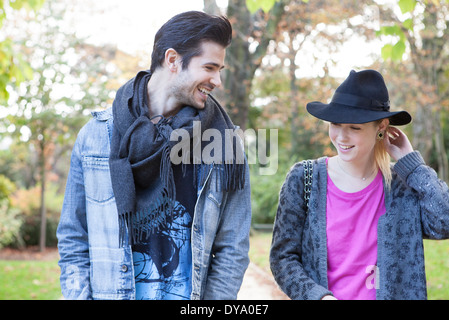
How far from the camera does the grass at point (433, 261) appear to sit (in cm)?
612

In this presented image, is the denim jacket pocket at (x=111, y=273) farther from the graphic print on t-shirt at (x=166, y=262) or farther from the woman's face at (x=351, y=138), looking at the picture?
the woman's face at (x=351, y=138)

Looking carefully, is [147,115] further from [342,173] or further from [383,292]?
[383,292]

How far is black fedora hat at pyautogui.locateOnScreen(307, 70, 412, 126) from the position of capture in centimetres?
236

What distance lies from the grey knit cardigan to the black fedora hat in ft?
0.92

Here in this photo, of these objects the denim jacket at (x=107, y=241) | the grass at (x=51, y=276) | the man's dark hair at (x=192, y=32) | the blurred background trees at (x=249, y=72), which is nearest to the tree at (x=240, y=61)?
the blurred background trees at (x=249, y=72)

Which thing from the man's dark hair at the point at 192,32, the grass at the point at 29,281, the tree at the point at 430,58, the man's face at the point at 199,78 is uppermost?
the tree at the point at 430,58

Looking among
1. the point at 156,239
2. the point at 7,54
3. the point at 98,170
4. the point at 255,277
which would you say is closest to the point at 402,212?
the point at 156,239

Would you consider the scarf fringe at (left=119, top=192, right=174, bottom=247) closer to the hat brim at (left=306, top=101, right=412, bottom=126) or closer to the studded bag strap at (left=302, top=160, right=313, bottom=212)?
the studded bag strap at (left=302, top=160, right=313, bottom=212)

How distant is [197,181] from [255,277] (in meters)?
5.50

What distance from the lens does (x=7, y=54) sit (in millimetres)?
4188

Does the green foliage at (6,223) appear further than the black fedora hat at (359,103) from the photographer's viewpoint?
Yes

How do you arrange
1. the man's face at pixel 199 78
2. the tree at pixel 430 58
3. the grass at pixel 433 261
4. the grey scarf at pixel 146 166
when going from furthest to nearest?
the tree at pixel 430 58 → the grass at pixel 433 261 → the man's face at pixel 199 78 → the grey scarf at pixel 146 166

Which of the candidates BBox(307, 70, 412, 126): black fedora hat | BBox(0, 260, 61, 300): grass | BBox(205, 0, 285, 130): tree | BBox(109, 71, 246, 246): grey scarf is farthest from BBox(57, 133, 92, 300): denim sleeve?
BBox(205, 0, 285, 130): tree

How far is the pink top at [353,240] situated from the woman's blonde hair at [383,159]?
50mm
